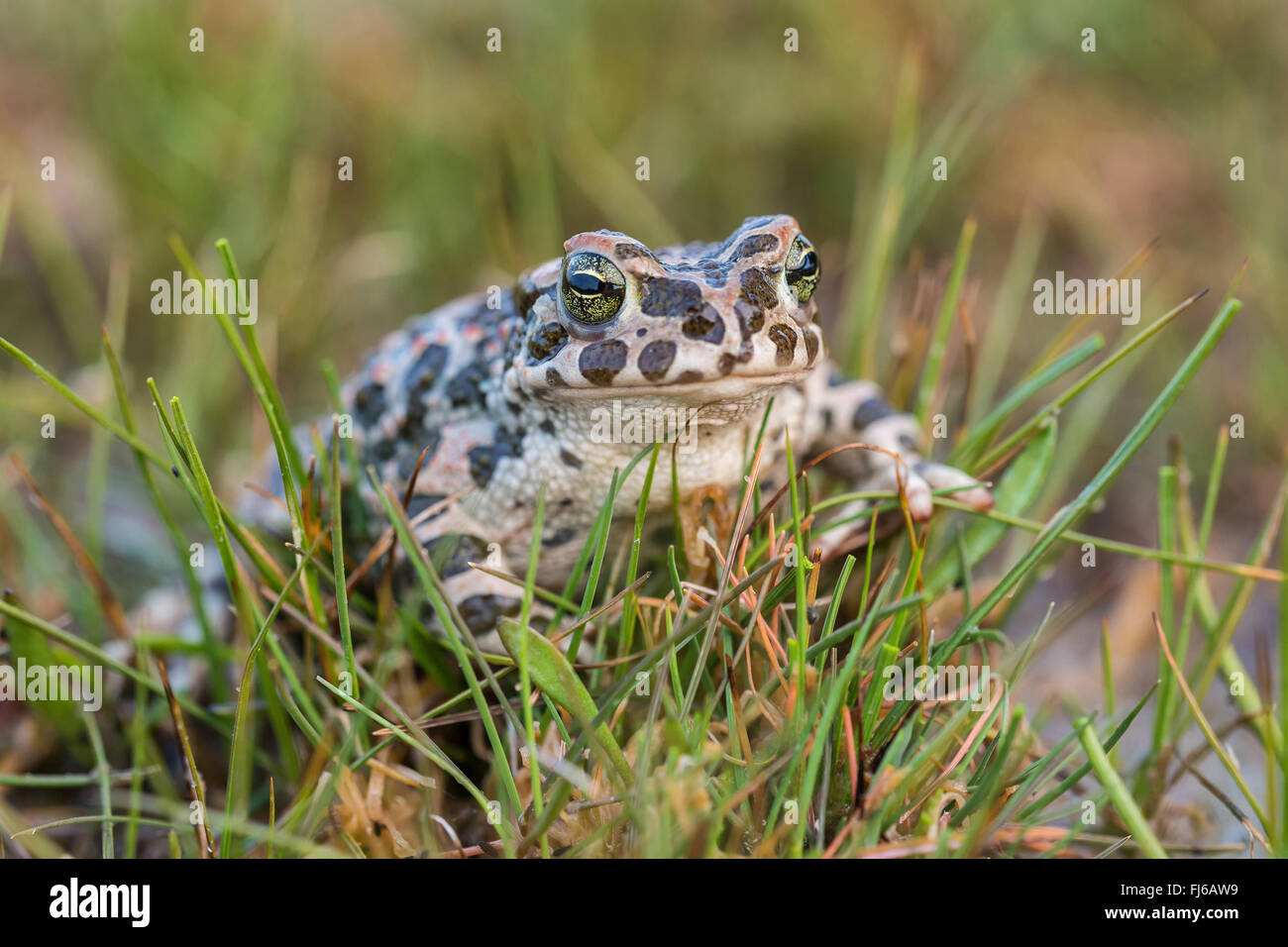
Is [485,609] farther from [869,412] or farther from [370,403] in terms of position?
[869,412]

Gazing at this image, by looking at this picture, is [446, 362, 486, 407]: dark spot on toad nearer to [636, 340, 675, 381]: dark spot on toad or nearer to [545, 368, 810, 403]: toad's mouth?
[545, 368, 810, 403]: toad's mouth

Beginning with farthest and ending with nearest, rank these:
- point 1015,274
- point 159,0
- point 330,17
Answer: point 330,17 → point 159,0 → point 1015,274

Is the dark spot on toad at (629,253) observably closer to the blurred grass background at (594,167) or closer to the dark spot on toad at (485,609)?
the dark spot on toad at (485,609)

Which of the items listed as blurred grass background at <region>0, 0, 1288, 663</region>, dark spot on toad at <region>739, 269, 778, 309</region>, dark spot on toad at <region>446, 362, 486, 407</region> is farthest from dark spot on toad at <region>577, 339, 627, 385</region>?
blurred grass background at <region>0, 0, 1288, 663</region>

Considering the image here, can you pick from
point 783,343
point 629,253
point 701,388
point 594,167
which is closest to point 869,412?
point 783,343
